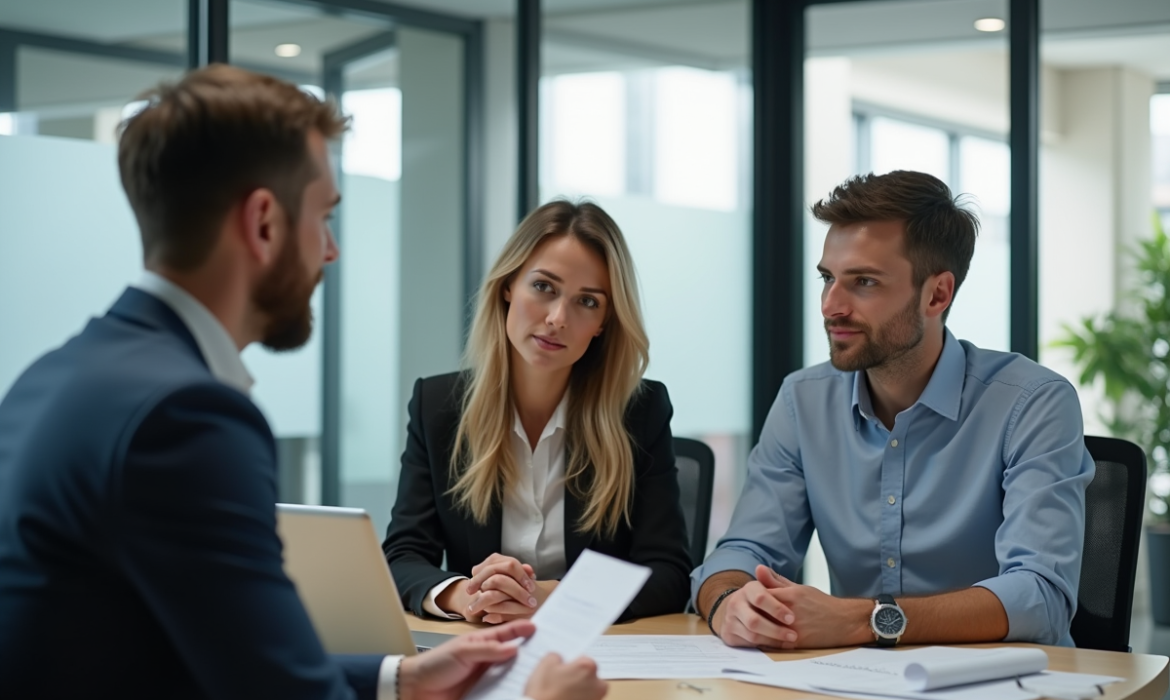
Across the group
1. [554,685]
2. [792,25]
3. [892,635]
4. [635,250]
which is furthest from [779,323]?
[554,685]

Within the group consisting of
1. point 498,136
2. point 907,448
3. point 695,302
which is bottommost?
point 907,448

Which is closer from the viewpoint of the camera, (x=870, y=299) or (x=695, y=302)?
(x=870, y=299)

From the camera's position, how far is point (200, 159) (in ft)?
4.02

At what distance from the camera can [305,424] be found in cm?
421

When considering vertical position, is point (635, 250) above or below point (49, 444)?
above

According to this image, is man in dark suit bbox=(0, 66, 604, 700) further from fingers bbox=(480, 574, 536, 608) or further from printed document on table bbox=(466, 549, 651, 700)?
fingers bbox=(480, 574, 536, 608)

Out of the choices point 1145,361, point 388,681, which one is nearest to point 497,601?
point 388,681

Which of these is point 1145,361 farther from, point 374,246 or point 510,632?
point 510,632

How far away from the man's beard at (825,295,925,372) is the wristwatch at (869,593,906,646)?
0.62m

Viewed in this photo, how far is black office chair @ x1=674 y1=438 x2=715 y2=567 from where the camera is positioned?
2637mm

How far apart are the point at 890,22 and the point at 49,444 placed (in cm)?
377

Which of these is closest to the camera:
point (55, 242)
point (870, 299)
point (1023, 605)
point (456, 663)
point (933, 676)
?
point (456, 663)

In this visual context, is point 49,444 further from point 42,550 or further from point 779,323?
point 779,323

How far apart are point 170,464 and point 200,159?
1.08 feet
